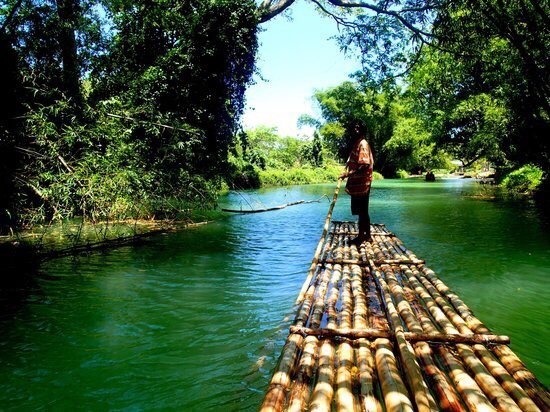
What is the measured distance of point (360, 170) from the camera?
577 centimetres

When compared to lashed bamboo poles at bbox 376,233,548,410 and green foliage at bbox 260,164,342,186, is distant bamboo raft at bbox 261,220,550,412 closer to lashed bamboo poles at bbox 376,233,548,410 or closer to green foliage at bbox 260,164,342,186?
lashed bamboo poles at bbox 376,233,548,410

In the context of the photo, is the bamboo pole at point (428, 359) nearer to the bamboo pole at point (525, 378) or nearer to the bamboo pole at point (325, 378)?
the bamboo pole at point (525, 378)

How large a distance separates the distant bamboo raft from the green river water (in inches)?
19.3

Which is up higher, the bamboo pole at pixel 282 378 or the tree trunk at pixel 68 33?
the tree trunk at pixel 68 33

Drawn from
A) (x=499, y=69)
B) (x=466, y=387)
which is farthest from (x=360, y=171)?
(x=499, y=69)

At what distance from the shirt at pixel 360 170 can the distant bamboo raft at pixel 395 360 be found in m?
2.28

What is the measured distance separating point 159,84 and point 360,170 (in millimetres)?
7613

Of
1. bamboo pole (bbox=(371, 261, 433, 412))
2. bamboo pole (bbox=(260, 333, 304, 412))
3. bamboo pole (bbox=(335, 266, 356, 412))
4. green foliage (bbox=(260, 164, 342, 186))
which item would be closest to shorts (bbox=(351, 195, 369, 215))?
bamboo pole (bbox=(335, 266, 356, 412))

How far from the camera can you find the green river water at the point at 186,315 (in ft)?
8.63

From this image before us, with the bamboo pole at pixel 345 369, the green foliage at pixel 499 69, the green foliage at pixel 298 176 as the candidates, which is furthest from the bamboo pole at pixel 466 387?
the green foliage at pixel 298 176

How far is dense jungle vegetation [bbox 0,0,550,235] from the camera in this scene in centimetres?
720

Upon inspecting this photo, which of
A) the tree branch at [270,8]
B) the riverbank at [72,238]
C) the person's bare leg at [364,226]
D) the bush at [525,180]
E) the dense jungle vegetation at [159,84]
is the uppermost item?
the tree branch at [270,8]

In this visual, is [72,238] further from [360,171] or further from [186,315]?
[360,171]

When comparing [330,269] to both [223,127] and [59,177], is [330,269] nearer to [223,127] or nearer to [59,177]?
[59,177]
